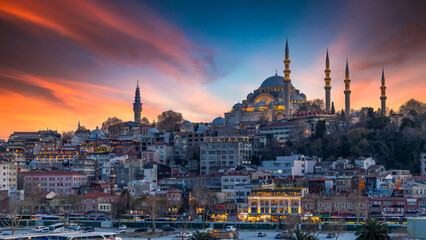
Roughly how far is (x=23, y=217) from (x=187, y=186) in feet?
50.9

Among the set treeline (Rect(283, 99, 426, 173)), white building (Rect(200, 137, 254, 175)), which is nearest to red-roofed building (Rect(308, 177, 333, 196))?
treeline (Rect(283, 99, 426, 173))

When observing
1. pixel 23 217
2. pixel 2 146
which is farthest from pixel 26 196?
pixel 2 146

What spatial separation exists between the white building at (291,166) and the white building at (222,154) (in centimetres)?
651

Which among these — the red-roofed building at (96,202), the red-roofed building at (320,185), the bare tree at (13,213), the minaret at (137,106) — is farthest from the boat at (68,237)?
the minaret at (137,106)

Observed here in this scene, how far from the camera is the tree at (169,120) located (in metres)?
100

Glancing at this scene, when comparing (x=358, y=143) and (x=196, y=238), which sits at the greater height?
(x=358, y=143)

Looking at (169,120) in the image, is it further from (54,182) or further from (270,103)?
(54,182)

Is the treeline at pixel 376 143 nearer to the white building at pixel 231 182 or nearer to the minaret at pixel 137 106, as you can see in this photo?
the white building at pixel 231 182

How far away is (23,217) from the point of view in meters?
55.6

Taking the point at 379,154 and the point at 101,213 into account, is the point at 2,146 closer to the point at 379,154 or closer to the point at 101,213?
the point at 101,213

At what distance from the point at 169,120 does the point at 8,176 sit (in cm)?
4054

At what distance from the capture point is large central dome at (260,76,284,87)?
97.6m

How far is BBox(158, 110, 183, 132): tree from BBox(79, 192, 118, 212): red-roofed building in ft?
130

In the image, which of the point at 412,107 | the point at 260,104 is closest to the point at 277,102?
the point at 260,104
